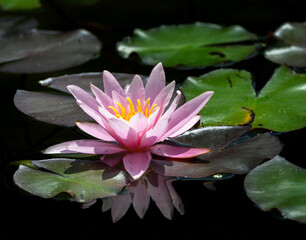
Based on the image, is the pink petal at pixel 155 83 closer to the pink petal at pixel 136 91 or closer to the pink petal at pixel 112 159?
the pink petal at pixel 136 91

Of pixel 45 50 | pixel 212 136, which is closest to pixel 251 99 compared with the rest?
pixel 212 136

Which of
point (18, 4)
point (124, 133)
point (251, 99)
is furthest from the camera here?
point (18, 4)

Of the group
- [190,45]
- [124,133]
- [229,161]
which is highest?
[124,133]

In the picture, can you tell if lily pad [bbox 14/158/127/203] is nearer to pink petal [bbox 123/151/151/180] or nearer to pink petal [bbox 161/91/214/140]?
pink petal [bbox 123/151/151/180]

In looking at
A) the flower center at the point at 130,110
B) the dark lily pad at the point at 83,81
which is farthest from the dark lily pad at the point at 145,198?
the dark lily pad at the point at 83,81

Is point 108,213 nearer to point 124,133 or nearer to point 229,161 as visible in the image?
point 124,133

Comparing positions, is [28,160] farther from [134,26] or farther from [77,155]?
[134,26]
